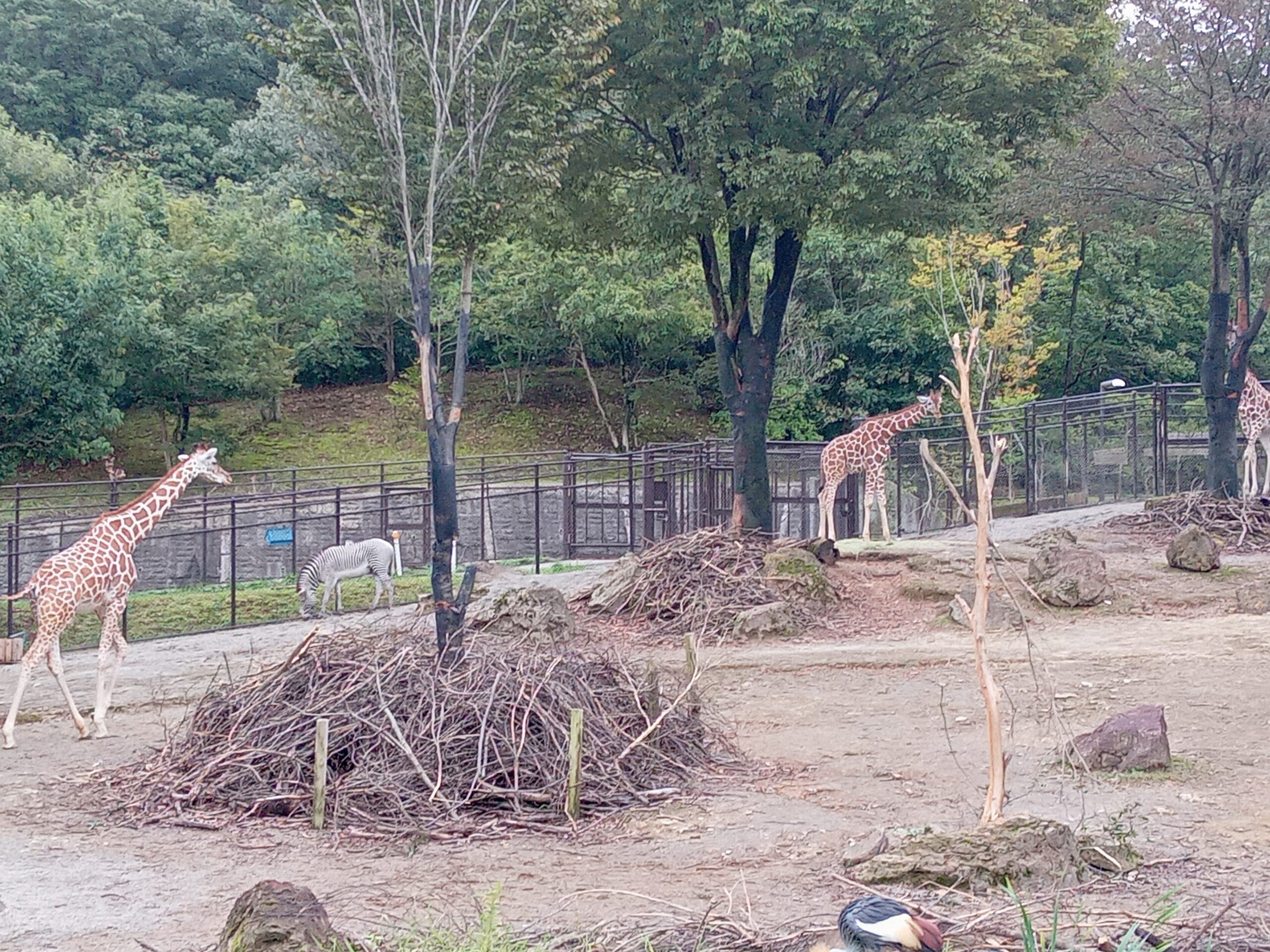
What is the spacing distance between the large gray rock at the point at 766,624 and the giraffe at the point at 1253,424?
846 cm

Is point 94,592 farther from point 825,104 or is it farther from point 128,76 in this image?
point 128,76

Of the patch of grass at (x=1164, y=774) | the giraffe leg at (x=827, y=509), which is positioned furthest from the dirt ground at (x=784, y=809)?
the giraffe leg at (x=827, y=509)

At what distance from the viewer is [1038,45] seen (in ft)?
50.6

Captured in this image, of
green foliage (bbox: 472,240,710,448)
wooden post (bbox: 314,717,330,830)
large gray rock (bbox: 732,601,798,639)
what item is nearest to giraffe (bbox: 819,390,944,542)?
large gray rock (bbox: 732,601,798,639)

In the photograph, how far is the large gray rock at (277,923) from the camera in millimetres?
4250

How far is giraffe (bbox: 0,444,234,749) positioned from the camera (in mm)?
10141

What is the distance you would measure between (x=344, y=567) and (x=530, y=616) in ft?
22.0

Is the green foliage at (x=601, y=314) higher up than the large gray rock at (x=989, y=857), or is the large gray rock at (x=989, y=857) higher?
the green foliage at (x=601, y=314)

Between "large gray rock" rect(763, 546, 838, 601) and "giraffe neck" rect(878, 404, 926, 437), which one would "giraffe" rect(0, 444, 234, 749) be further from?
"giraffe neck" rect(878, 404, 926, 437)

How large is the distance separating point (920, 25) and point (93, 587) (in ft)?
33.9

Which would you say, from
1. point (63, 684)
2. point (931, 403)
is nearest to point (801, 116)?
point (931, 403)

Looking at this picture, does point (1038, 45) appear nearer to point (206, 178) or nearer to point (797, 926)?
point (797, 926)

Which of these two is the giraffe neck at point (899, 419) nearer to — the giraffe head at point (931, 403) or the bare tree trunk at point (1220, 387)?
the giraffe head at point (931, 403)

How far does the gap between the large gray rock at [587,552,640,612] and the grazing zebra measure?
4.33 m
